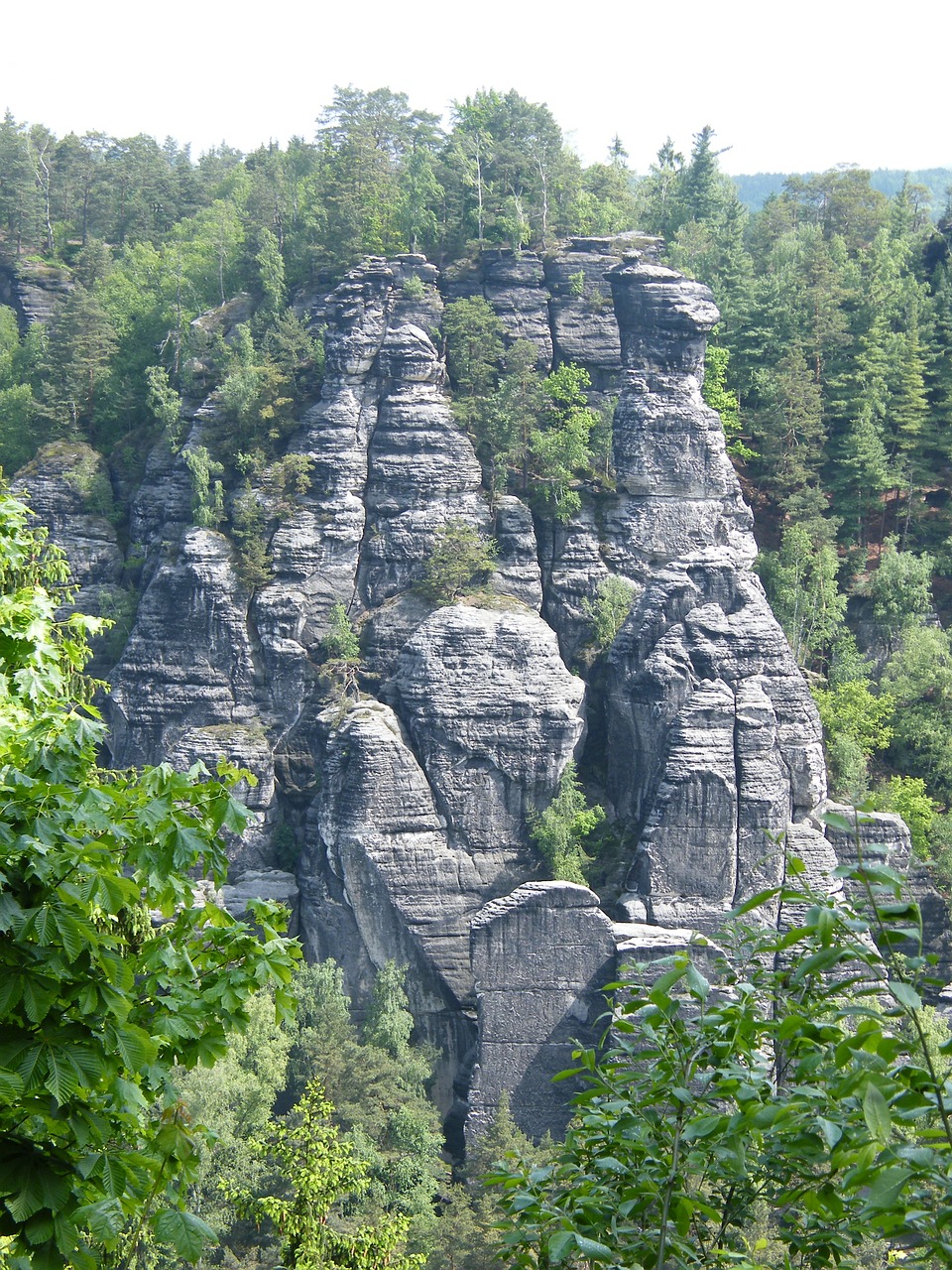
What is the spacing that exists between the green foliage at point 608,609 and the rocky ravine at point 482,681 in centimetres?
38

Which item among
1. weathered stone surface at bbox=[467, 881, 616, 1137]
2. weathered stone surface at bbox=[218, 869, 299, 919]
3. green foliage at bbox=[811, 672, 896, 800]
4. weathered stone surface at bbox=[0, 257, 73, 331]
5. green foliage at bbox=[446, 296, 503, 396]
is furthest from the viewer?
weathered stone surface at bbox=[0, 257, 73, 331]

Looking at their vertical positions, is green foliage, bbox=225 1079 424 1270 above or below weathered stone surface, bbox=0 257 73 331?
below

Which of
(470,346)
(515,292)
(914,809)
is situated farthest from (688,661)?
(515,292)

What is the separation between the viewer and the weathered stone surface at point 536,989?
26.1 meters

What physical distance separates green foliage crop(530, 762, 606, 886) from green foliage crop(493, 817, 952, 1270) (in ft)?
73.7

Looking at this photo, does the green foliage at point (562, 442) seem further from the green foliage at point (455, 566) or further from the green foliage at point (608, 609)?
the green foliage at point (455, 566)

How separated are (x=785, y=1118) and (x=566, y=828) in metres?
24.8

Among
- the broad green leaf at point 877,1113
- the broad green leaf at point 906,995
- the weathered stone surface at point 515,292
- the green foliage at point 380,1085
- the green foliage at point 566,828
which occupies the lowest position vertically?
the green foliage at point 380,1085

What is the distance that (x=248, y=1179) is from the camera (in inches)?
888

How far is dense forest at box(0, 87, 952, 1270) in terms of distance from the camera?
27297mm

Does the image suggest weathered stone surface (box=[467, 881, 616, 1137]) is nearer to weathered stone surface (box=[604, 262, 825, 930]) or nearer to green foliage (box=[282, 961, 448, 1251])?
green foliage (box=[282, 961, 448, 1251])

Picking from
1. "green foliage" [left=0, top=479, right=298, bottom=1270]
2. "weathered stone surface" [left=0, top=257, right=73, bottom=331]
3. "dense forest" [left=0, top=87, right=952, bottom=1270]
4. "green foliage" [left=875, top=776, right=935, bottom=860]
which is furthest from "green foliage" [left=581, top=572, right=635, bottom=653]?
"weathered stone surface" [left=0, top=257, right=73, bottom=331]

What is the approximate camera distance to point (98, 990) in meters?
4.81

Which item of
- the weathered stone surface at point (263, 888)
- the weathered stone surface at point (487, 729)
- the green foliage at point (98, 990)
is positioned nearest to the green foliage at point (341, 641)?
the weathered stone surface at point (487, 729)
